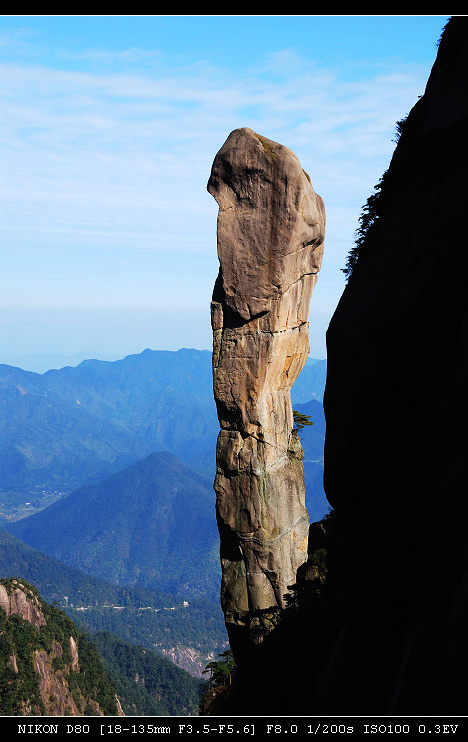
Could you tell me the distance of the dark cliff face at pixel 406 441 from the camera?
8.25 metres

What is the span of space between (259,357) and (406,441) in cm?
1386

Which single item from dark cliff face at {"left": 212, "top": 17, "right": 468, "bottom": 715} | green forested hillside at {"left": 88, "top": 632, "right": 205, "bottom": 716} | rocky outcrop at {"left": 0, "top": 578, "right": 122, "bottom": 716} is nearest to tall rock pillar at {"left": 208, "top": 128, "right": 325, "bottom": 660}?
dark cliff face at {"left": 212, "top": 17, "right": 468, "bottom": 715}

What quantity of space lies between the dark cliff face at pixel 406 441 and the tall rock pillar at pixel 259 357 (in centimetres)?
1004

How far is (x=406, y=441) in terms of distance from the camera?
444 inches

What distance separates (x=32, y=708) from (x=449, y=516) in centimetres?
6975

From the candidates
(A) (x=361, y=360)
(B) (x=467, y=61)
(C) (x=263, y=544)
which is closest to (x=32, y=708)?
(C) (x=263, y=544)

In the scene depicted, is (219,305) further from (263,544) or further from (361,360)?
(361,360)

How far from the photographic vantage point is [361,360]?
1264 cm

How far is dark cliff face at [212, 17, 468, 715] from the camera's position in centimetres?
825

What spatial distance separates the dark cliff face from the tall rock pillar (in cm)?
1004
